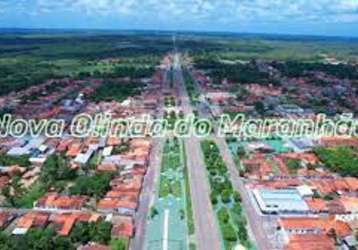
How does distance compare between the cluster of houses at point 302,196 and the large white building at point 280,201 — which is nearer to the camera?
the cluster of houses at point 302,196

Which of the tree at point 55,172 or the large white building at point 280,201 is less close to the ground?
the large white building at point 280,201

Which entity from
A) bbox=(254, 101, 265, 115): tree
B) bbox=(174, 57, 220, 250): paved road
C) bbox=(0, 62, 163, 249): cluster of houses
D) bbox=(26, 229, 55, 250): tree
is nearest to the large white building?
bbox=(174, 57, 220, 250): paved road

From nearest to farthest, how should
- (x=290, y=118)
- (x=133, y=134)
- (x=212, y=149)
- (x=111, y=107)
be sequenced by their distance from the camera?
(x=212, y=149)
(x=133, y=134)
(x=290, y=118)
(x=111, y=107)

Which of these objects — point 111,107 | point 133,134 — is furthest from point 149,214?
point 111,107

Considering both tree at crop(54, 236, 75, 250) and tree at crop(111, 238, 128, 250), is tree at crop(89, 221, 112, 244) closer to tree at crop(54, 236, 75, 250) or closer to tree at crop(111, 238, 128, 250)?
tree at crop(111, 238, 128, 250)

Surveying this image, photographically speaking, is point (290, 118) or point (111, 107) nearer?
point (290, 118)

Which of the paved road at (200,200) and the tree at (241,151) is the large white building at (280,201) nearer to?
the paved road at (200,200)

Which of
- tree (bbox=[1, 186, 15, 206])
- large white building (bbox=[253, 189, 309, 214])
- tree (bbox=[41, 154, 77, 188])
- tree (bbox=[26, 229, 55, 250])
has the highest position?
tree (bbox=[26, 229, 55, 250])

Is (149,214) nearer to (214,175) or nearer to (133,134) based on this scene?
(214,175)

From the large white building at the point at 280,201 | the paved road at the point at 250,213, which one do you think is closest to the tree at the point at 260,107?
the paved road at the point at 250,213
